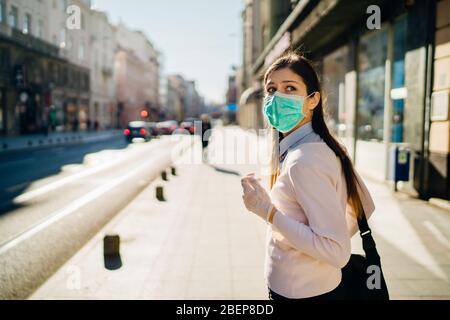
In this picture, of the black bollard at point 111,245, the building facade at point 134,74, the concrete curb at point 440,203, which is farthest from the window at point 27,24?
the building facade at point 134,74

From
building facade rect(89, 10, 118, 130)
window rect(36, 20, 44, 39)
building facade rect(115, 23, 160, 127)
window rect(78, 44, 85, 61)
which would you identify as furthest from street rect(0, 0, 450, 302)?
building facade rect(115, 23, 160, 127)

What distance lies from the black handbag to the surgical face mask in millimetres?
566

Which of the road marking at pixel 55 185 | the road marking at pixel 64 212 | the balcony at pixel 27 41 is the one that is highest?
the balcony at pixel 27 41

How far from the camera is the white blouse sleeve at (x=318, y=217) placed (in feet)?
5.30

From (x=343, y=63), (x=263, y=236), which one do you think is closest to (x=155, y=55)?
(x=343, y=63)

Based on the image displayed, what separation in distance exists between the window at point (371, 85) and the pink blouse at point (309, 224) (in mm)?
10464

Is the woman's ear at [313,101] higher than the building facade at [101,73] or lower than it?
lower

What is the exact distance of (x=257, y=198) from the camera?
5.65ft

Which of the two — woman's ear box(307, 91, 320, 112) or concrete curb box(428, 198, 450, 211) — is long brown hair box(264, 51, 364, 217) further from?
concrete curb box(428, 198, 450, 211)

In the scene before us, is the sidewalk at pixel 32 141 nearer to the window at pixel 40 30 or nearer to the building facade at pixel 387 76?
the window at pixel 40 30

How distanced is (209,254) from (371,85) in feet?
29.6

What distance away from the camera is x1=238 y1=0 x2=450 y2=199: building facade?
8164mm

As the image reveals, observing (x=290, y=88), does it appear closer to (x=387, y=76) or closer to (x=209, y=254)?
(x=209, y=254)
